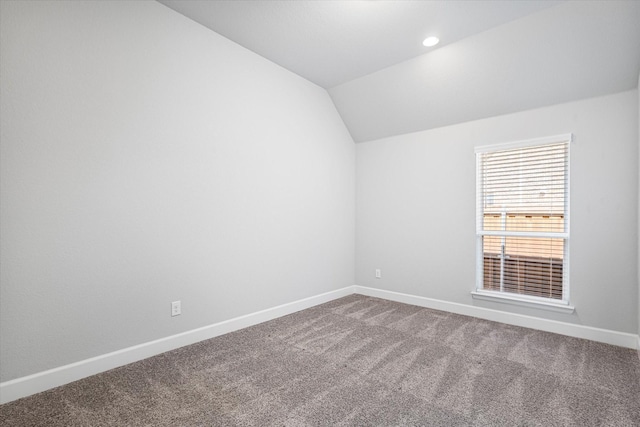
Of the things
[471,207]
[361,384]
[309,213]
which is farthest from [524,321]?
[309,213]

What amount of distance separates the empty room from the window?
2 centimetres

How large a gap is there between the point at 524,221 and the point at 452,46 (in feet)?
6.48

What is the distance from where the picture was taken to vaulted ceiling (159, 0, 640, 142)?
2561 millimetres

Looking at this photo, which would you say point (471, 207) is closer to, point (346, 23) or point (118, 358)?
point (346, 23)

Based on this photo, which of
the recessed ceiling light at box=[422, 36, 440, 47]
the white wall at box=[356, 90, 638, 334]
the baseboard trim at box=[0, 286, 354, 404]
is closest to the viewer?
the baseboard trim at box=[0, 286, 354, 404]

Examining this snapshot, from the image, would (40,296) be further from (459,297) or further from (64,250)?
(459,297)

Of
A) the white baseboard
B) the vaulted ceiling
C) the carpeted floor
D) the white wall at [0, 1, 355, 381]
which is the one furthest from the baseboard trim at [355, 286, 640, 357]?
the vaulted ceiling

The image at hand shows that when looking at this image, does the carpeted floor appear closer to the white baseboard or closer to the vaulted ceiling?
the white baseboard

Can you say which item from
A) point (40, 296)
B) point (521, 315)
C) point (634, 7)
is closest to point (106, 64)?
point (40, 296)

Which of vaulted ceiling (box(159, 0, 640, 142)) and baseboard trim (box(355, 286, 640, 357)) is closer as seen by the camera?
vaulted ceiling (box(159, 0, 640, 142))

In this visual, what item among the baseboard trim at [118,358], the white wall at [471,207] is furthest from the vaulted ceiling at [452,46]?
the baseboard trim at [118,358]

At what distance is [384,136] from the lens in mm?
4453

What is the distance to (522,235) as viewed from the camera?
11.3 ft

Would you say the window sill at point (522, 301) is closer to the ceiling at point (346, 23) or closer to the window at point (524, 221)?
the window at point (524, 221)
